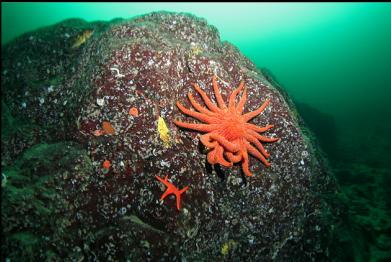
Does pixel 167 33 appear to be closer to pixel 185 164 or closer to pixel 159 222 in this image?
pixel 185 164

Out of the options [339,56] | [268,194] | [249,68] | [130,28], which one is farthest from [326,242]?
[339,56]

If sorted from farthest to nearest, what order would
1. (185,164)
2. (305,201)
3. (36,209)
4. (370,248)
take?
(370,248) → (305,201) → (185,164) → (36,209)

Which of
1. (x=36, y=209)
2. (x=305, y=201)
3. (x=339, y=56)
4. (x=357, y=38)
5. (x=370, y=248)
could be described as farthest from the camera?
(x=357, y=38)

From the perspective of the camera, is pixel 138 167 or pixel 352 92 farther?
pixel 352 92

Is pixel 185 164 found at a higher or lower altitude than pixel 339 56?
lower

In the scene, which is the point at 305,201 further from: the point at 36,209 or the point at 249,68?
the point at 36,209

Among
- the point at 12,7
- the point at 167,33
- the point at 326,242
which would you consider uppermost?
the point at 12,7

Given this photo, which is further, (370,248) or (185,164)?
(370,248)
